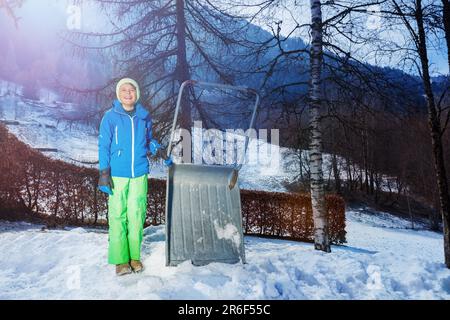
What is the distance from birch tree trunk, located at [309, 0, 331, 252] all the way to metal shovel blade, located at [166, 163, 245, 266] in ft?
7.85

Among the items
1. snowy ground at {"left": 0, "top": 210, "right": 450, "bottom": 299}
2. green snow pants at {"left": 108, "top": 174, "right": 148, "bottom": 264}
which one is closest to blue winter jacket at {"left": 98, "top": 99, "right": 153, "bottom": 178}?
green snow pants at {"left": 108, "top": 174, "right": 148, "bottom": 264}

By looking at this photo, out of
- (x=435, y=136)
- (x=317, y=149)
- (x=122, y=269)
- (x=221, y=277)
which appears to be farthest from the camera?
(x=317, y=149)

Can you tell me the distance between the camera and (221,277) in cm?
340

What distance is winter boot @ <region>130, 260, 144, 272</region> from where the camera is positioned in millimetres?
3793

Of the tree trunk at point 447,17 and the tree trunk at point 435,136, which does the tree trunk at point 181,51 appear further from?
the tree trunk at point 447,17

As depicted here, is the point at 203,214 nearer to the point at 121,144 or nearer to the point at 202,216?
the point at 202,216

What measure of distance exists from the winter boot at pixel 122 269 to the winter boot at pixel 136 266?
9 centimetres

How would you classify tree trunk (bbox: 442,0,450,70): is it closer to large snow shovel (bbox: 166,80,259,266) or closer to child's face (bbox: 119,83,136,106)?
large snow shovel (bbox: 166,80,259,266)

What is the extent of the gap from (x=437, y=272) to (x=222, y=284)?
242cm

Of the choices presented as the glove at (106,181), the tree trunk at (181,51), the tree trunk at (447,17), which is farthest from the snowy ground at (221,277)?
the tree trunk at (181,51)

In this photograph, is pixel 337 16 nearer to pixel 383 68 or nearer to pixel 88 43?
pixel 383 68

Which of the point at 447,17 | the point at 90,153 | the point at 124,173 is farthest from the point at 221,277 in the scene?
the point at 90,153

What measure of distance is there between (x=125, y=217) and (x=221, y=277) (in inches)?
48.5
